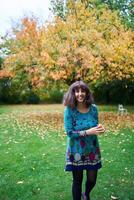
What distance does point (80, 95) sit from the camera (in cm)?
504

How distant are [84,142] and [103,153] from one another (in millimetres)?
4739

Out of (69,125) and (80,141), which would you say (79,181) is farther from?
(69,125)

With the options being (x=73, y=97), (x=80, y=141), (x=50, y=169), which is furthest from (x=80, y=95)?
(x=50, y=169)

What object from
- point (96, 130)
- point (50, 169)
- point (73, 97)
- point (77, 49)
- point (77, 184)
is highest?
point (77, 49)

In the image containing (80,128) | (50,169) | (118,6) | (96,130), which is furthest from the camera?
(118,6)

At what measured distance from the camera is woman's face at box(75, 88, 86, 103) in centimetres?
503

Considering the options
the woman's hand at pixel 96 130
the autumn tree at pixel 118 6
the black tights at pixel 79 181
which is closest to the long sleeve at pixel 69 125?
the woman's hand at pixel 96 130

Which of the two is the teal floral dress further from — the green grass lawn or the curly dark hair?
the green grass lawn

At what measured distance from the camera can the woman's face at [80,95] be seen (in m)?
5.03

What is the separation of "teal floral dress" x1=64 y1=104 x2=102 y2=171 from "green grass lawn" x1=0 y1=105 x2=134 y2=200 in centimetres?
125

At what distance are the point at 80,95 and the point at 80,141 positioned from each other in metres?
0.57

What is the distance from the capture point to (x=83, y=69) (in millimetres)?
19297

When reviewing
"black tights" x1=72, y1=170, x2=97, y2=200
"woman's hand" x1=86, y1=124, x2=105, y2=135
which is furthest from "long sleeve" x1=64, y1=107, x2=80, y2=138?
"black tights" x1=72, y1=170, x2=97, y2=200

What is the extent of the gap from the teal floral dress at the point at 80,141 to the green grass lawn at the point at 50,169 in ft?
4.10
